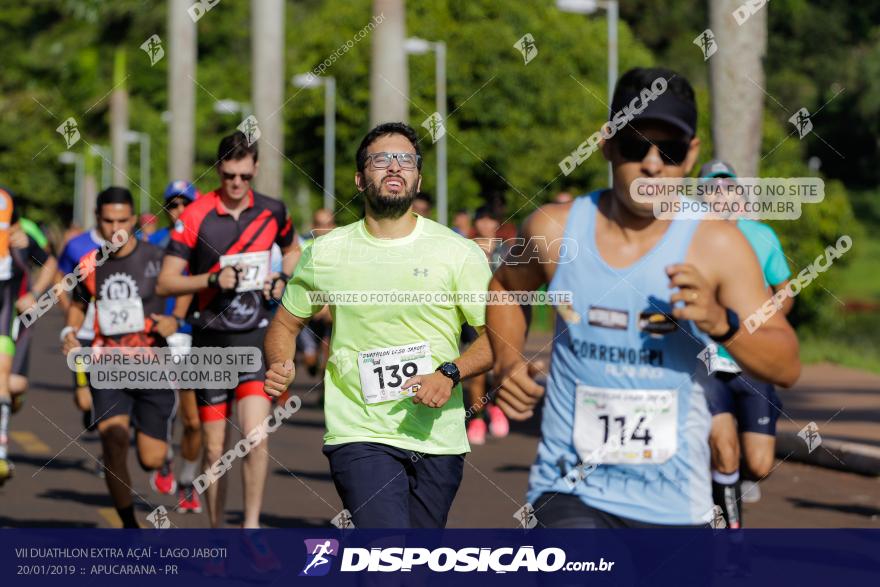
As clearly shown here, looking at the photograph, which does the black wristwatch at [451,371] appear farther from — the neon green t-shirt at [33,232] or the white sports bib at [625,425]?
the neon green t-shirt at [33,232]

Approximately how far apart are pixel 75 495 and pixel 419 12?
42733mm

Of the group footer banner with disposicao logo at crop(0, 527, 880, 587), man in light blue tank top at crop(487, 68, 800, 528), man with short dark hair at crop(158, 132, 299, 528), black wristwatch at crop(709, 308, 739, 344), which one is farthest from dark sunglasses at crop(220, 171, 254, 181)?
black wristwatch at crop(709, 308, 739, 344)

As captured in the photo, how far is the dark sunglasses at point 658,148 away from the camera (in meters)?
4.70

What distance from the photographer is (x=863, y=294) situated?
63562 mm

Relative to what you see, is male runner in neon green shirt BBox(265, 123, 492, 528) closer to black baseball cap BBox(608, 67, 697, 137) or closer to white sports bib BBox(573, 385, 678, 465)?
white sports bib BBox(573, 385, 678, 465)

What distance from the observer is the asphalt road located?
1009 cm

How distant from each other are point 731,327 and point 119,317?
18.4 ft

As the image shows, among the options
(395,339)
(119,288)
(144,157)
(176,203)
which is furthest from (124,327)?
(144,157)

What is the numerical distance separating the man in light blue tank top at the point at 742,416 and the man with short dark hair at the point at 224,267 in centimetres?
217

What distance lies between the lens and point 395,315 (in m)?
6.06

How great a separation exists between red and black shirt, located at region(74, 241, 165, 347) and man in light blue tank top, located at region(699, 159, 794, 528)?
10.2 feet

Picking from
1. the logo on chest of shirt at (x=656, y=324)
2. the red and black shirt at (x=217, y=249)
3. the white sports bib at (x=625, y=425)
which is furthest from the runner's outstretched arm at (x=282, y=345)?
the red and black shirt at (x=217, y=249)

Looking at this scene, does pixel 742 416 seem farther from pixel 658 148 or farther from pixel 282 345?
pixel 658 148

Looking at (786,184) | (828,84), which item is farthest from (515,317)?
(828,84)
